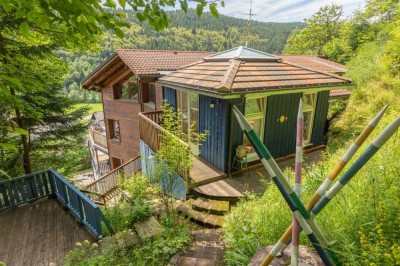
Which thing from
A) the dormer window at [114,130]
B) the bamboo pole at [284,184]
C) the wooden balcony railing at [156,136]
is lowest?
the dormer window at [114,130]

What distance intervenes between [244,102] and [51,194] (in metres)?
5.78

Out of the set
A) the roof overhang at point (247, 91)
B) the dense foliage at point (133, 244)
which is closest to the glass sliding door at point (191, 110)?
the roof overhang at point (247, 91)

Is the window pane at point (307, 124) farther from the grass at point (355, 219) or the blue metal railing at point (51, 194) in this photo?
the blue metal railing at point (51, 194)

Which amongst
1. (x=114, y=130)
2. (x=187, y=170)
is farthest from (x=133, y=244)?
(x=114, y=130)

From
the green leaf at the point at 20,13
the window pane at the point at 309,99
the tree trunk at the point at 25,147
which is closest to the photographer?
the green leaf at the point at 20,13

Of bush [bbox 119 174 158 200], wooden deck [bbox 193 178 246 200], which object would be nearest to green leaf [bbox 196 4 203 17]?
wooden deck [bbox 193 178 246 200]

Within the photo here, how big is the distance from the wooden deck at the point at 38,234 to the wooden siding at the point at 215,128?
3563 mm

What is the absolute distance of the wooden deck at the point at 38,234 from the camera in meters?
4.12

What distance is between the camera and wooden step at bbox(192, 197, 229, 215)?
478cm

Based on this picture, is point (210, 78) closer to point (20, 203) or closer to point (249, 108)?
point (249, 108)

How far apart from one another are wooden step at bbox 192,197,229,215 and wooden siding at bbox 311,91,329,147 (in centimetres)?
467

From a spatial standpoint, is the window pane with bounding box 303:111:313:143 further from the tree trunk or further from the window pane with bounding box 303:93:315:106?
the tree trunk

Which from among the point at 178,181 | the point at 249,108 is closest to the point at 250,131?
the point at 178,181

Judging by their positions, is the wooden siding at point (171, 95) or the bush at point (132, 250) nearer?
the bush at point (132, 250)
